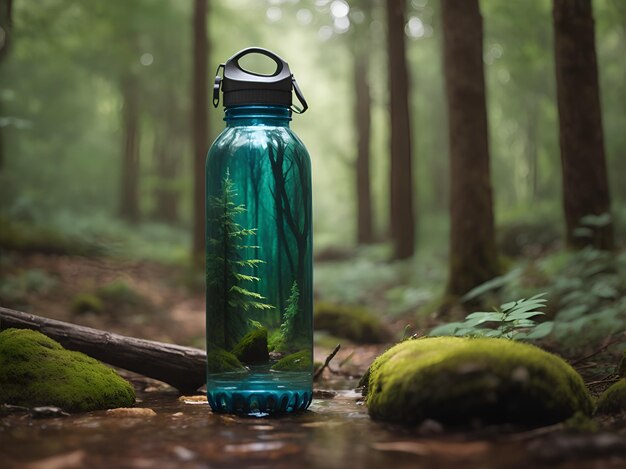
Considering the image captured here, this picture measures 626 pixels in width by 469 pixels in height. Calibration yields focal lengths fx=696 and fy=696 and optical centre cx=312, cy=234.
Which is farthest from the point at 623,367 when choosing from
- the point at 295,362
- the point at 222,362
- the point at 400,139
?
the point at 400,139

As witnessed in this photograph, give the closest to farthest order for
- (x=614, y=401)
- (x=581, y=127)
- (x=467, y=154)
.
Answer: (x=614, y=401)
(x=581, y=127)
(x=467, y=154)

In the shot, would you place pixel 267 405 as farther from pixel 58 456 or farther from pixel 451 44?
pixel 451 44

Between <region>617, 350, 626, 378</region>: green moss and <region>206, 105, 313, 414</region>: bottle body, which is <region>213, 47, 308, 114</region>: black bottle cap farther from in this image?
<region>617, 350, 626, 378</region>: green moss

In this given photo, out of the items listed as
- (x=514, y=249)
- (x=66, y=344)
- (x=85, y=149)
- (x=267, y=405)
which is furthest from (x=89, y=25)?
(x=267, y=405)

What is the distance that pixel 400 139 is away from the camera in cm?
1412

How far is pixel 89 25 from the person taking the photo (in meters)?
17.5

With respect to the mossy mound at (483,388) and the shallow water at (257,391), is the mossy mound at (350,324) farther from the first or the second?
the mossy mound at (483,388)

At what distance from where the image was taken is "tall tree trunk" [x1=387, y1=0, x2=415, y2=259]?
13.9m

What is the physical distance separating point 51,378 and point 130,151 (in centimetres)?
2016

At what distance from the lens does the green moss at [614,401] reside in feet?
10.0

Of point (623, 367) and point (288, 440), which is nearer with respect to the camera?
point (288, 440)

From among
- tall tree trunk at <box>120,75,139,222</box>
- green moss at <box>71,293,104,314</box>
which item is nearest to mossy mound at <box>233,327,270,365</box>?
green moss at <box>71,293,104,314</box>

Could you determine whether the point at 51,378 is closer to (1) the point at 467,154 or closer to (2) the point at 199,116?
(1) the point at 467,154

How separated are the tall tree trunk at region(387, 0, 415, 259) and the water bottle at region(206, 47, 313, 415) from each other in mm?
10839
